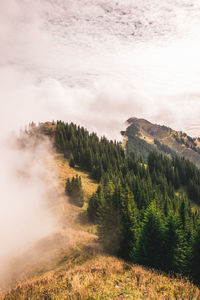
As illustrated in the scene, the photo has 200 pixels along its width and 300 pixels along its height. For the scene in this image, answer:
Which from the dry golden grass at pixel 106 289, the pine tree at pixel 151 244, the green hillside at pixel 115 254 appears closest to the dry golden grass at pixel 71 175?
the green hillside at pixel 115 254

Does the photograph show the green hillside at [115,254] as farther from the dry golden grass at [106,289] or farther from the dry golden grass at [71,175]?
the dry golden grass at [71,175]

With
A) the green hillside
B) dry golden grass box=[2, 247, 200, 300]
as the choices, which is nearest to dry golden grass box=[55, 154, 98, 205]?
the green hillside

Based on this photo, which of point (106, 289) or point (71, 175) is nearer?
point (106, 289)

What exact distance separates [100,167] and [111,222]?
218 feet

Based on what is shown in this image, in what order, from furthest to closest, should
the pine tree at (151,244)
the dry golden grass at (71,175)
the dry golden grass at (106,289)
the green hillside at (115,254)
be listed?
the dry golden grass at (71,175)
the pine tree at (151,244)
the green hillside at (115,254)
the dry golden grass at (106,289)

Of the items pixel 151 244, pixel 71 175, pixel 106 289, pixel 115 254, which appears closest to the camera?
pixel 106 289

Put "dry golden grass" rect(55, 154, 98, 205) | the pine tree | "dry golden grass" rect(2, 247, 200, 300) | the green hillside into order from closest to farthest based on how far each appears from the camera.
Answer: "dry golden grass" rect(2, 247, 200, 300), the green hillside, the pine tree, "dry golden grass" rect(55, 154, 98, 205)

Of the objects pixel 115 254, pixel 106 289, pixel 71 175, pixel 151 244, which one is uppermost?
pixel 106 289

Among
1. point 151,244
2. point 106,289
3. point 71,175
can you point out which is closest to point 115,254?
point 151,244

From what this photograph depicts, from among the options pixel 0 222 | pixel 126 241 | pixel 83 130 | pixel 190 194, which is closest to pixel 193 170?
pixel 190 194

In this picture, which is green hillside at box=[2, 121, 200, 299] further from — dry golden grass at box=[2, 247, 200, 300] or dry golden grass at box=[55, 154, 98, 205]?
dry golden grass at box=[55, 154, 98, 205]

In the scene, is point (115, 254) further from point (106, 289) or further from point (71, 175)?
point (71, 175)

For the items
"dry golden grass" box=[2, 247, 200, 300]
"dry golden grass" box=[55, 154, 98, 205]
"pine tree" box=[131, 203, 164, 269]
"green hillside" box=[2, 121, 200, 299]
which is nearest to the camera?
"dry golden grass" box=[2, 247, 200, 300]

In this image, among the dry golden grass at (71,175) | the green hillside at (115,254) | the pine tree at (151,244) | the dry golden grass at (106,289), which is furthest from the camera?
the dry golden grass at (71,175)
